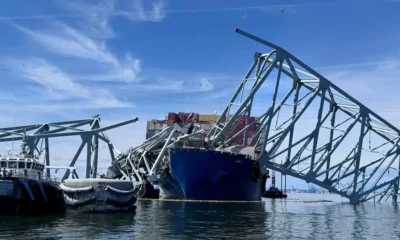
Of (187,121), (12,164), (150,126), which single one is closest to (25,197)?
(12,164)

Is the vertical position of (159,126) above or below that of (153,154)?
above

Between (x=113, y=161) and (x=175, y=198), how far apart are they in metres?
21.0

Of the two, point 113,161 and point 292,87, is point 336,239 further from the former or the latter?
point 113,161

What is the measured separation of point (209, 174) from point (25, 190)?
114ft

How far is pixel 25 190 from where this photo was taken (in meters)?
40.6

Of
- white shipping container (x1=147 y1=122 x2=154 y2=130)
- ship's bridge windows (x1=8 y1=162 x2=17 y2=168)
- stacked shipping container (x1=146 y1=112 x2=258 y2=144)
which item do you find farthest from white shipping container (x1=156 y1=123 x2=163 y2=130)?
ship's bridge windows (x1=8 y1=162 x2=17 y2=168)

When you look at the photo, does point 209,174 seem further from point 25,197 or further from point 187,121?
point 187,121

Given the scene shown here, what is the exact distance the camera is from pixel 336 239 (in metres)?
30.3

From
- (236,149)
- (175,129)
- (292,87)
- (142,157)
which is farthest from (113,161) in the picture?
(292,87)

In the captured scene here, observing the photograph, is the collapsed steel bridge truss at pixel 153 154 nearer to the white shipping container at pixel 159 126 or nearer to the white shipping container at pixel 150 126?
the white shipping container at pixel 159 126

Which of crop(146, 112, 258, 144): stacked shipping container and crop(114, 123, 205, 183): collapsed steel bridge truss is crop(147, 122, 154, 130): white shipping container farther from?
crop(114, 123, 205, 183): collapsed steel bridge truss

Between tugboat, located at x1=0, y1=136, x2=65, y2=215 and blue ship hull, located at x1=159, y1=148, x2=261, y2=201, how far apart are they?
25.1 metres

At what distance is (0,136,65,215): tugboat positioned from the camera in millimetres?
39594

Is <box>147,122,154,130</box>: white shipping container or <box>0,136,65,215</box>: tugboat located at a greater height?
<box>147,122,154,130</box>: white shipping container
